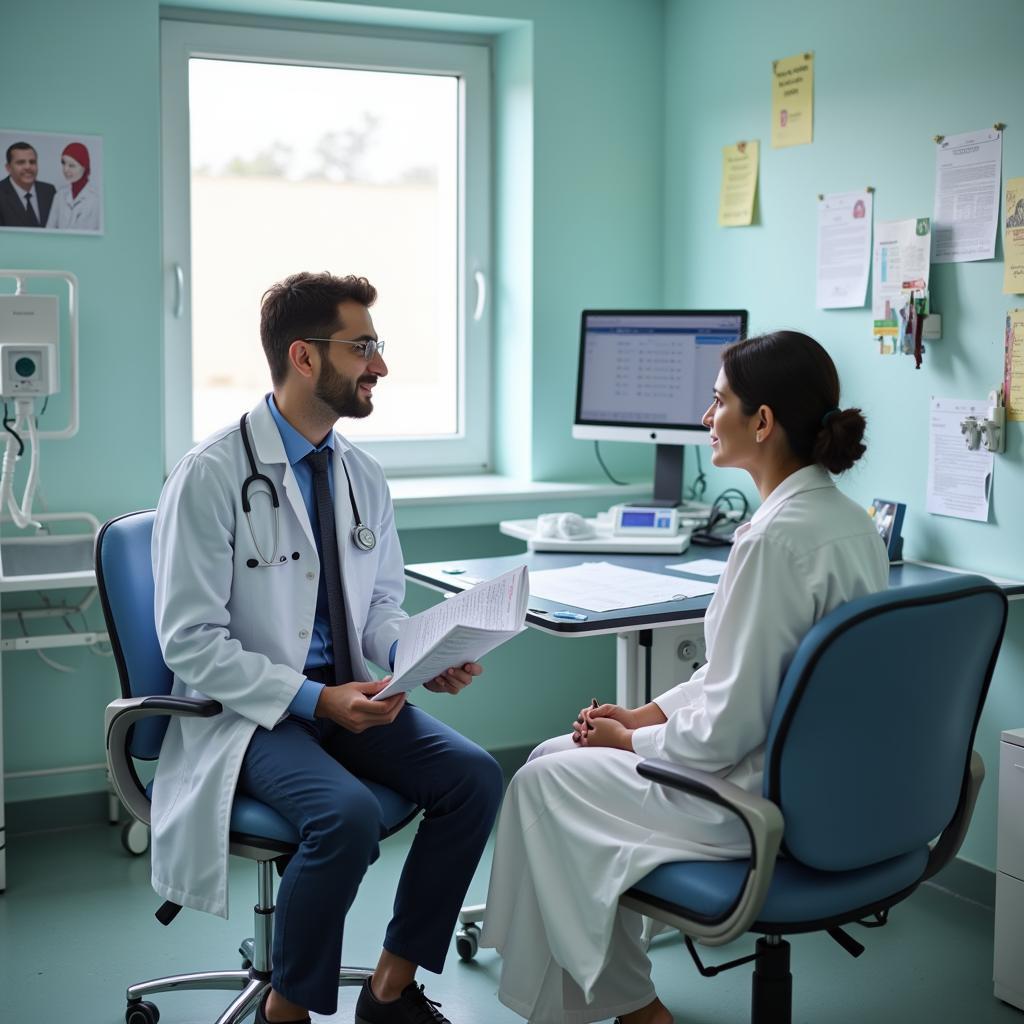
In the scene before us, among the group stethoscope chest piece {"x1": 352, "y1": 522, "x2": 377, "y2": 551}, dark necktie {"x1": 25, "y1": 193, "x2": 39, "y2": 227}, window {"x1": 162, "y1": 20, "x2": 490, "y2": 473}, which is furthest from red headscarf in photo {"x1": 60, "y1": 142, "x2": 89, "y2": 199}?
stethoscope chest piece {"x1": 352, "y1": 522, "x2": 377, "y2": 551}

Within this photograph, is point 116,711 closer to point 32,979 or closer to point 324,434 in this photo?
point 324,434

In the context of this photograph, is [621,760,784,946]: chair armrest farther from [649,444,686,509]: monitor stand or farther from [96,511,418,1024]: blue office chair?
[649,444,686,509]: monitor stand

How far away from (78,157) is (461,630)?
75.4 inches

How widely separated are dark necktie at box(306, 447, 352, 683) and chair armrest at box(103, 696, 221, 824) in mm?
269

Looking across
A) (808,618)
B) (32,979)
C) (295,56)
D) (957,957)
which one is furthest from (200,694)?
(295,56)

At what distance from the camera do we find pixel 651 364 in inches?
128

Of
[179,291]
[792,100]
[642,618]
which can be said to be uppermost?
[792,100]

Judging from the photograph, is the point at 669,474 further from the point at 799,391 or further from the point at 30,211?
the point at 30,211

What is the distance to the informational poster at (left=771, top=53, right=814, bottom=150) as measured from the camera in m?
3.15

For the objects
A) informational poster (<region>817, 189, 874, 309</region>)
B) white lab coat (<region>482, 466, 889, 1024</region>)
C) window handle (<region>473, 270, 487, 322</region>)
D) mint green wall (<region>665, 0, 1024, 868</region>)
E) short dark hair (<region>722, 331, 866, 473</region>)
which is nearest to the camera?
white lab coat (<region>482, 466, 889, 1024</region>)

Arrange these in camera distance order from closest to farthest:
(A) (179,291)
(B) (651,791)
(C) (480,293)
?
(B) (651,791)
(A) (179,291)
(C) (480,293)

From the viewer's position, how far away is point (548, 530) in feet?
9.91

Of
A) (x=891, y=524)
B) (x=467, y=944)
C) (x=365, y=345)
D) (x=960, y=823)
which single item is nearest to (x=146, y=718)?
(x=365, y=345)

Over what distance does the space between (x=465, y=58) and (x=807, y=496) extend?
2.39 meters
